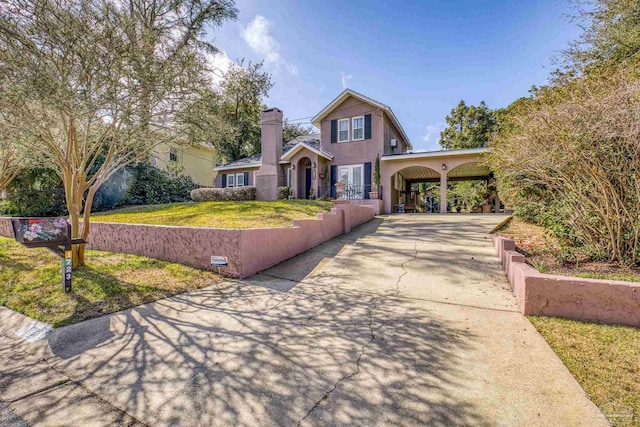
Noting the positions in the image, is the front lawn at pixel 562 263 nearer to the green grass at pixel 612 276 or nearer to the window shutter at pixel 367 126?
the green grass at pixel 612 276

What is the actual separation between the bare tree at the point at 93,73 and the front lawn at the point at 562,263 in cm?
749

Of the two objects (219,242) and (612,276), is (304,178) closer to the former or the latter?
(219,242)

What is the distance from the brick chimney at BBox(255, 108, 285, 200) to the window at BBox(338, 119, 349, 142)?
3.71 m

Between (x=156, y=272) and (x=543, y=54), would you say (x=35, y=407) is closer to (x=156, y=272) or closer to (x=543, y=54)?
(x=156, y=272)

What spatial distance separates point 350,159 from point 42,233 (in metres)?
14.2

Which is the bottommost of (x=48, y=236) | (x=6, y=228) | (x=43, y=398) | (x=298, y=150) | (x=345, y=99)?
(x=43, y=398)

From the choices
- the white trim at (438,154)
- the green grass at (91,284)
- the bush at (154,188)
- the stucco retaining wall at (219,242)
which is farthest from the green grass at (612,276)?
the bush at (154,188)

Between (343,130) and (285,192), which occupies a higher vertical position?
(343,130)

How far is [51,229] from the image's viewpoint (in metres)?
5.04

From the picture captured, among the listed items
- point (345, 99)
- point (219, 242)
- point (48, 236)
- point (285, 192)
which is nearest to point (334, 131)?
point (345, 99)

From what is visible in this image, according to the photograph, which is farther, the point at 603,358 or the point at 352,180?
the point at 352,180

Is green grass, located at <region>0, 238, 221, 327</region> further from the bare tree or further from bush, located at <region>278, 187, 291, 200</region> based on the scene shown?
bush, located at <region>278, 187, 291, 200</region>

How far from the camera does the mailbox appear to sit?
16.0 ft

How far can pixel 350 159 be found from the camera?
672 inches
